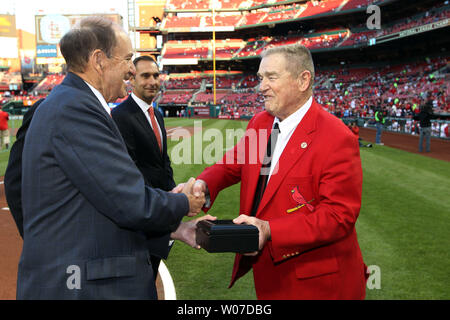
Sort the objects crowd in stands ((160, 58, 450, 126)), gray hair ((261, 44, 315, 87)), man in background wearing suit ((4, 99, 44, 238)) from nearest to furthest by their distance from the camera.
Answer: man in background wearing suit ((4, 99, 44, 238)) < gray hair ((261, 44, 315, 87)) < crowd in stands ((160, 58, 450, 126))

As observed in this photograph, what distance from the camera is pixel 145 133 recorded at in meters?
3.88

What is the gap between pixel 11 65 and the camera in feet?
294

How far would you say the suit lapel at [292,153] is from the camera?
2.25 metres

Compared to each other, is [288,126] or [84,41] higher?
[84,41]

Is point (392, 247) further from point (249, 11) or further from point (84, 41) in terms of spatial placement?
point (249, 11)

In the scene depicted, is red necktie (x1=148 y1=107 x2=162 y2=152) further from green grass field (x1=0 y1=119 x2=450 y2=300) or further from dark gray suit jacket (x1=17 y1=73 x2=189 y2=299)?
dark gray suit jacket (x1=17 y1=73 x2=189 y2=299)

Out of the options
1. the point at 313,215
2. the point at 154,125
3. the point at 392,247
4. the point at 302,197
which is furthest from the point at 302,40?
the point at 313,215

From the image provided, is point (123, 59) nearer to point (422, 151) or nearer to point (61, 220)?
point (61, 220)

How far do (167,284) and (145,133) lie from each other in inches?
76.7

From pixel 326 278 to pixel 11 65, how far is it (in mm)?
103727

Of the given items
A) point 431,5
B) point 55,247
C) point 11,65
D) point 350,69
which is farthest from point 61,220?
point 11,65

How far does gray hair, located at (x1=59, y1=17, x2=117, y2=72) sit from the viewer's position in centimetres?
196

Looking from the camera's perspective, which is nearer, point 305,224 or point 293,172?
point 305,224

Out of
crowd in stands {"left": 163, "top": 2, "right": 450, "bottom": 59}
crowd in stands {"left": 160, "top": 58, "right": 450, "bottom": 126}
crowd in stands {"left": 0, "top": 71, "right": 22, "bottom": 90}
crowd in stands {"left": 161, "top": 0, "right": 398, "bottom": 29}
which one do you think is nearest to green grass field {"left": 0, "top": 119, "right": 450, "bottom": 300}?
crowd in stands {"left": 160, "top": 58, "right": 450, "bottom": 126}
